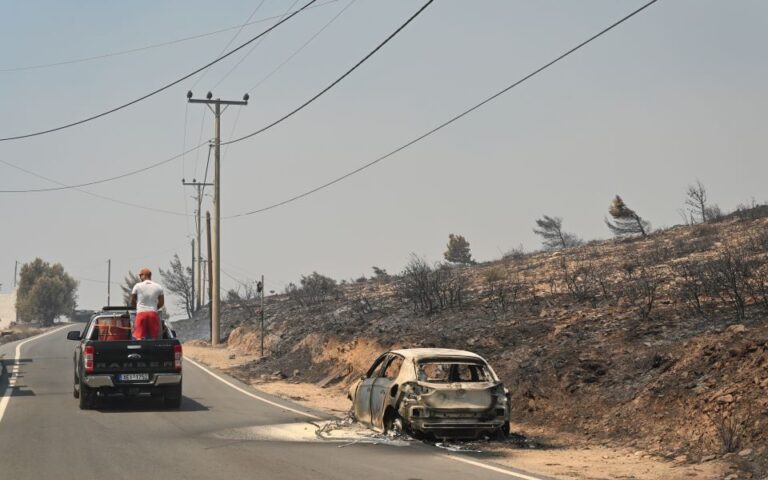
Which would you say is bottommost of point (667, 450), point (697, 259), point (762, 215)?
point (667, 450)

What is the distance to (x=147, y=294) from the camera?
16891mm

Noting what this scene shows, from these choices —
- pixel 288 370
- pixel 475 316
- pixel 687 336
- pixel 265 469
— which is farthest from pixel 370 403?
pixel 288 370

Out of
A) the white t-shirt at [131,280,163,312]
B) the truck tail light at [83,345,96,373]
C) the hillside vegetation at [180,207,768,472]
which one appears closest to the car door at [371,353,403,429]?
the hillside vegetation at [180,207,768,472]

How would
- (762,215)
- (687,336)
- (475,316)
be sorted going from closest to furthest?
(687,336) < (475,316) < (762,215)

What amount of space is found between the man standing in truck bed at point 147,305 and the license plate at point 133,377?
85cm

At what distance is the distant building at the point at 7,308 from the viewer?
13325 cm

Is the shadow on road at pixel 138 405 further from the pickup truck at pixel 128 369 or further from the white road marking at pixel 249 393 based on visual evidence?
the white road marking at pixel 249 393

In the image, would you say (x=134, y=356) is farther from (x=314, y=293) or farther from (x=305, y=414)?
(x=314, y=293)

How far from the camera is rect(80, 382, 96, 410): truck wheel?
17.1m

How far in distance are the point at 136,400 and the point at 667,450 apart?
11737mm

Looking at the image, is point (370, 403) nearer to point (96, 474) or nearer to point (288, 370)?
point (96, 474)

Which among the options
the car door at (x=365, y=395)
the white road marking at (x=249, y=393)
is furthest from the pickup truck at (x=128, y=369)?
the car door at (x=365, y=395)

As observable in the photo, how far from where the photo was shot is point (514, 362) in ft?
65.4

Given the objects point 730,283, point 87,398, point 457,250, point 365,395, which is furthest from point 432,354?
point 457,250
